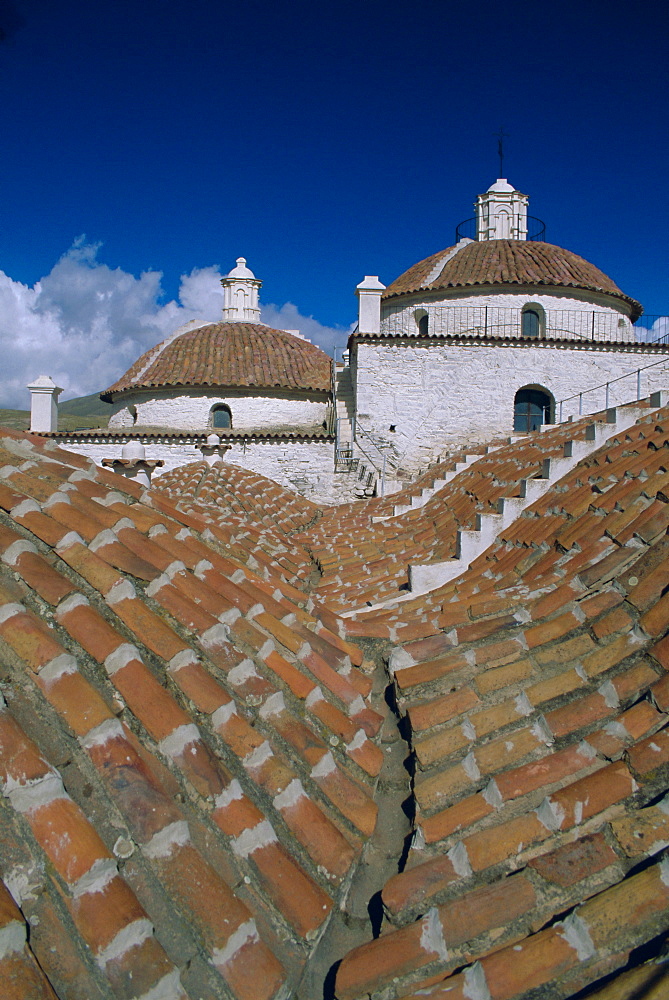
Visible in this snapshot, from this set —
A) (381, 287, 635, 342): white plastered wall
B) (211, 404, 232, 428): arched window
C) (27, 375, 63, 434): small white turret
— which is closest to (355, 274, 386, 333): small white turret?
(381, 287, 635, 342): white plastered wall

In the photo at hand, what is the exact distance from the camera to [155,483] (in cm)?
1179

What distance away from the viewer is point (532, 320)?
20625 mm

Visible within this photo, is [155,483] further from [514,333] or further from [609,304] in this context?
[609,304]

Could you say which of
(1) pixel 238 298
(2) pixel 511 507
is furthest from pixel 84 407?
(2) pixel 511 507

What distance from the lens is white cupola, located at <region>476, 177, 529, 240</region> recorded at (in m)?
24.1

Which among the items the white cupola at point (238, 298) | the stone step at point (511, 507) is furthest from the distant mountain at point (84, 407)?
the stone step at point (511, 507)

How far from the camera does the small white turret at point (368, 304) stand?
735 inches

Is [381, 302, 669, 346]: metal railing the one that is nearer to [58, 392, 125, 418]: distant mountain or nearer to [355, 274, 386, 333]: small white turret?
[355, 274, 386, 333]: small white turret

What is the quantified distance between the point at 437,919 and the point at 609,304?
885 inches

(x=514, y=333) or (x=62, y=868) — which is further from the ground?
(x=514, y=333)

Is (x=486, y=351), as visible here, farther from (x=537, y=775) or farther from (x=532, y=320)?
(x=537, y=775)

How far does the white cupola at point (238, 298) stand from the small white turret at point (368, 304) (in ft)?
29.5

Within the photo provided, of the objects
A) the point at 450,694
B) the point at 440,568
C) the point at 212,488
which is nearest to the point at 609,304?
the point at 212,488

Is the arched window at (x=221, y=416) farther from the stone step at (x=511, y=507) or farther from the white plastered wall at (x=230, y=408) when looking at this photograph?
the stone step at (x=511, y=507)
